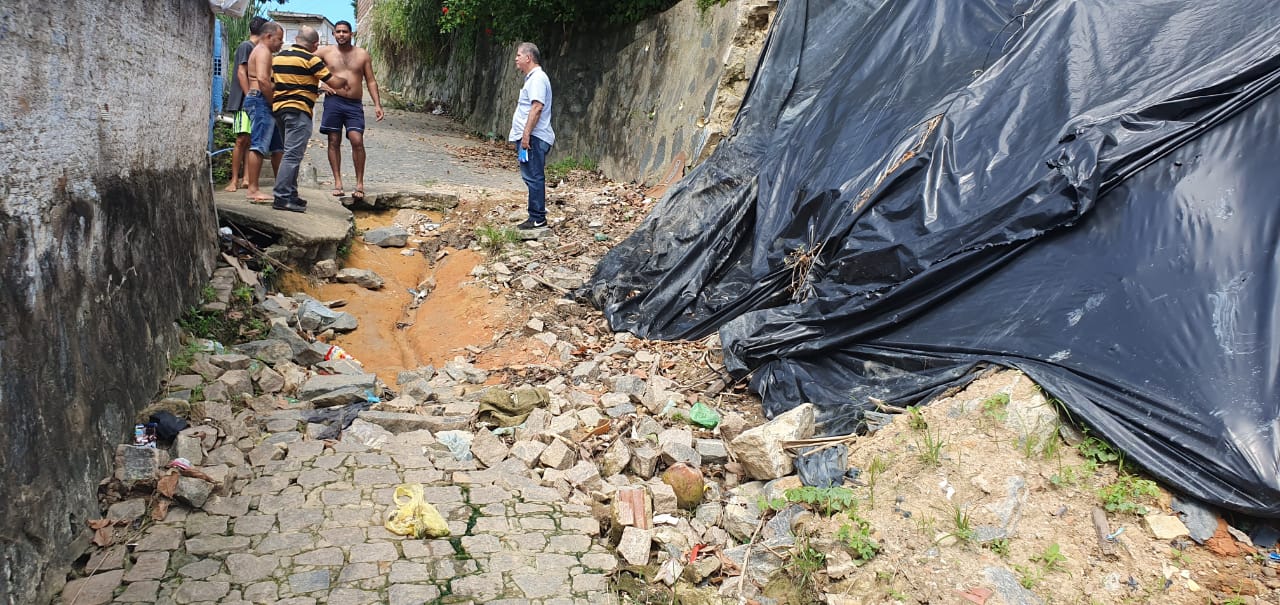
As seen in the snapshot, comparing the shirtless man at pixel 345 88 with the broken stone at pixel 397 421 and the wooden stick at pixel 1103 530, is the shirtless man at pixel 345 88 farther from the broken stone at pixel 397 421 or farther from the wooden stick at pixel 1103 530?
the wooden stick at pixel 1103 530

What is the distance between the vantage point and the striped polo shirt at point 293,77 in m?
6.09

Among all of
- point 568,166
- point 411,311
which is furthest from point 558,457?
point 568,166

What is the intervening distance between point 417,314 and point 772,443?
341 cm

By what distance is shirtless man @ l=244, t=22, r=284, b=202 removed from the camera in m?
6.18

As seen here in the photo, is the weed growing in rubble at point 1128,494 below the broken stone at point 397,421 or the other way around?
the other way around

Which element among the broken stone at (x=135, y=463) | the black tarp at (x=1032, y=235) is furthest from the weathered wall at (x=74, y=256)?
the black tarp at (x=1032, y=235)

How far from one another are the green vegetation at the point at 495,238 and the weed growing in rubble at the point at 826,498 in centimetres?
411

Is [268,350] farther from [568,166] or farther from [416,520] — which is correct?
[568,166]

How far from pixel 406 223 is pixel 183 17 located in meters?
3.01

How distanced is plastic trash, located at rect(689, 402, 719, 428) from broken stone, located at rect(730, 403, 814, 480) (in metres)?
0.29

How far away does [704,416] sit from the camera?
12.8 feet

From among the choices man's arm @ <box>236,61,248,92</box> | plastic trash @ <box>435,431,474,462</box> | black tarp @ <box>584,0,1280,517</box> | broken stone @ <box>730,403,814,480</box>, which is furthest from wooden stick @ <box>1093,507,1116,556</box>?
man's arm @ <box>236,61,248,92</box>

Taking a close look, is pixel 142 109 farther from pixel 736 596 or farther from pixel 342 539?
pixel 736 596

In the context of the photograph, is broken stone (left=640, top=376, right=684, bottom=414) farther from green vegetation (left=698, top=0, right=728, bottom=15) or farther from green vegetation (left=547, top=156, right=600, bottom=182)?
green vegetation (left=547, top=156, right=600, bottom=182)
